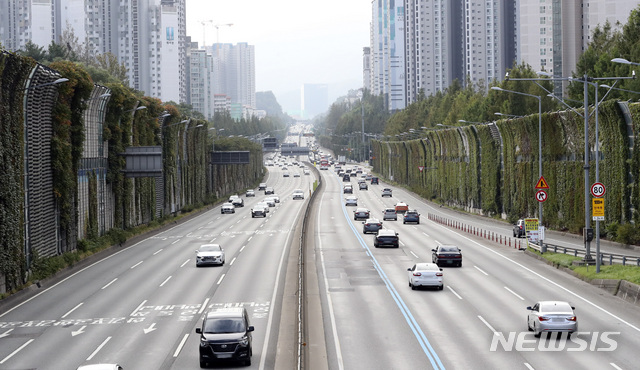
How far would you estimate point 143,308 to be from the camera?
1320 inches

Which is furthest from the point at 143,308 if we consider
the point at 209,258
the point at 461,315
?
the point at 209,258

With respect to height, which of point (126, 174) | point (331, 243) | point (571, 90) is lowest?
point (331, 243)

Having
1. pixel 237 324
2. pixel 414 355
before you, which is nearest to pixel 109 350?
pixel 237 324

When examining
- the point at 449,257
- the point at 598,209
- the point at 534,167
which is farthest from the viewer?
the point at 534,167

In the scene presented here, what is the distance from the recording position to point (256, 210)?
307ft

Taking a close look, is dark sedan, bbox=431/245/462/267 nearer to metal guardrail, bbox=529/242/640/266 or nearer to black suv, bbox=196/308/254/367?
metal guardrail, bbox=529/242/640/266

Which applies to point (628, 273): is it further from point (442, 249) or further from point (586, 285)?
point (442, 249)

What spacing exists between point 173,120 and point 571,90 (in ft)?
175

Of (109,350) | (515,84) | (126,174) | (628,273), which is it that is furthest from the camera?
(515,84)

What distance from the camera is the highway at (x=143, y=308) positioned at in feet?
81.3

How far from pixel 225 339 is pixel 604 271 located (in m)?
23.0

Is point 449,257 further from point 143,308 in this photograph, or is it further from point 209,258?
point 143,308

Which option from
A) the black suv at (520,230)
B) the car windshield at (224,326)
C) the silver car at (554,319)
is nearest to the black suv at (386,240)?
the black suv at (520,230)

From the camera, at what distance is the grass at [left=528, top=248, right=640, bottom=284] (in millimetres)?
35812
